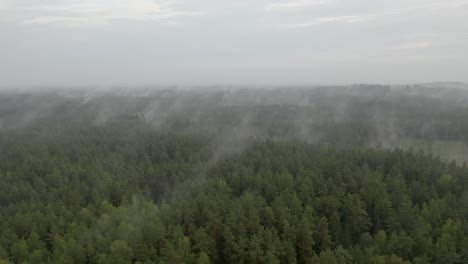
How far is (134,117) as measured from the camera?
177625 mm

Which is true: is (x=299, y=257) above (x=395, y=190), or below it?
below

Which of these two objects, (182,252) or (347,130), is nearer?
(182,252)

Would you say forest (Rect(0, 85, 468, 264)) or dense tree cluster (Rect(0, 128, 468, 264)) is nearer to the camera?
dense tree cluster (Rect(0, 128, 468, 264))

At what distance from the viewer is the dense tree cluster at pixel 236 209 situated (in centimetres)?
4125

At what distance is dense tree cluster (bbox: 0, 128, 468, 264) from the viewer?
4125 centimetres

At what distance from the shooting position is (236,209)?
49.6 m

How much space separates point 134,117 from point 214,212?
137 metres

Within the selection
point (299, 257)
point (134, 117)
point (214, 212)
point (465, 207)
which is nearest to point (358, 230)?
point (299, 257)

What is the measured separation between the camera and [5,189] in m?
62.5

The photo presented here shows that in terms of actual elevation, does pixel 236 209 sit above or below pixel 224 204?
below

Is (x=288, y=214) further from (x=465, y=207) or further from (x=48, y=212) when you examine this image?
(x=48, y=212)

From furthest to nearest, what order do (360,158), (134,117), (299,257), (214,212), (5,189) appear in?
(134,117) → (360,158) → (5,189) → (214,212) → (299,257)

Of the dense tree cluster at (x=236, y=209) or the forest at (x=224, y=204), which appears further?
the forest at (x=224, y=204)

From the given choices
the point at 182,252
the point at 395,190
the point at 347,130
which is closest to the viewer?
the point at 182,252
